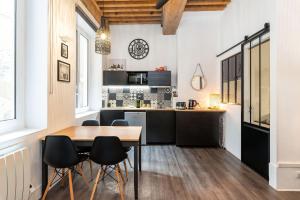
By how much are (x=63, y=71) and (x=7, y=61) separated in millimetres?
904

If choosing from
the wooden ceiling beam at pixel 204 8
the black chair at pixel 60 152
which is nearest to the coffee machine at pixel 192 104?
the wooden ceiling beam at pixel 204 8

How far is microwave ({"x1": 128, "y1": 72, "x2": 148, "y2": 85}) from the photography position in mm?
6559

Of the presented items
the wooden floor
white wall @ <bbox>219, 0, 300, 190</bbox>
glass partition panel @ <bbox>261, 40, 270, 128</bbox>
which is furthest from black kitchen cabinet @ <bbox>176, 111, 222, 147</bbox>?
white wall @ <bbox>219, 0, 300, 190</bbox>

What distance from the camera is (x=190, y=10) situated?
5910 mm

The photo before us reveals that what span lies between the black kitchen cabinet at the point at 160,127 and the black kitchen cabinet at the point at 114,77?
120 centimetres

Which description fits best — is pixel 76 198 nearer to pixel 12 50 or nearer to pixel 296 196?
pixel 12 50

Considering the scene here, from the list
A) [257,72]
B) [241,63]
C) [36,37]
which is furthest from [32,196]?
[241,63]

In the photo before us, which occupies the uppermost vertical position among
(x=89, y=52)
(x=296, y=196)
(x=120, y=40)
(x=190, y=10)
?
(x=190, y=10)

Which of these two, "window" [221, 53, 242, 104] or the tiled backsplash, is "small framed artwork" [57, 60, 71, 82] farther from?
"window" [221, 53, 242, 104]

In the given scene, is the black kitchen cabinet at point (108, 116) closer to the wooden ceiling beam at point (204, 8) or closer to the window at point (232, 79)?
the window at point (232, 79)

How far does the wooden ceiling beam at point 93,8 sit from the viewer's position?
4.83 m

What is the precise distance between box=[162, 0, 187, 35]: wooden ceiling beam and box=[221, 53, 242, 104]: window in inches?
59.9

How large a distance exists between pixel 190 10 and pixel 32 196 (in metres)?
5.29

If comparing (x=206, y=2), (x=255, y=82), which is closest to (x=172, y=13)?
(x=206, y=2)
